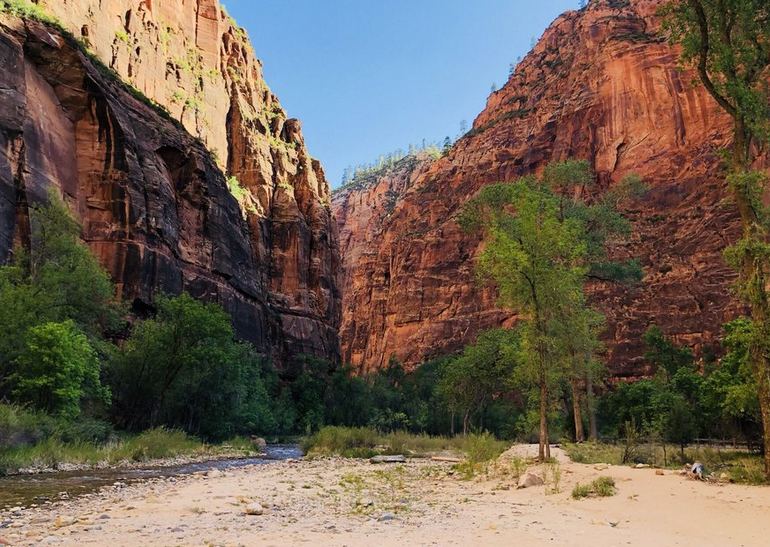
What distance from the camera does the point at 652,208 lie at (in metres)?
65.2

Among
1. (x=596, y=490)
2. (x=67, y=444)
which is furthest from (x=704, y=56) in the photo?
(x=67, y=444)

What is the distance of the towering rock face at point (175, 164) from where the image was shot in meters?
38.4

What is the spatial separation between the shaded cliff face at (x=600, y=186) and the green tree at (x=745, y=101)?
164ft

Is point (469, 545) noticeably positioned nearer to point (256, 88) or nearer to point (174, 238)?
point (174, 238)

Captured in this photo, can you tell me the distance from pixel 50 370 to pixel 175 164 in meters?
38.3

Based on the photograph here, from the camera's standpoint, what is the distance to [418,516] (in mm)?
7973

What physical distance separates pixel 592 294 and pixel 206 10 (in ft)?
218

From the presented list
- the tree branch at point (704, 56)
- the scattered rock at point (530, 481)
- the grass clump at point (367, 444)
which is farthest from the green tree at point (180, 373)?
the tree branch at point (704, 56)

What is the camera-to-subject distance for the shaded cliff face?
59.2 metres

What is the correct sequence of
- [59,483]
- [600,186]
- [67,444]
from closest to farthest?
[59,483] < [67,444] < [600,186]

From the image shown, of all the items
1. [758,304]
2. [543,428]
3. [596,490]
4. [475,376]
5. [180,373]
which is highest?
[758,304]

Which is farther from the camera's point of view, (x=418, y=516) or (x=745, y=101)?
(x=745, y=101)

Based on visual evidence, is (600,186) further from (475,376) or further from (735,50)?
(735,50)

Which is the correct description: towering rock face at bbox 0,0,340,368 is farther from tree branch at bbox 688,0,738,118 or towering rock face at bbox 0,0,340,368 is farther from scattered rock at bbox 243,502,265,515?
tree branch at bbox 688,0,738,118
